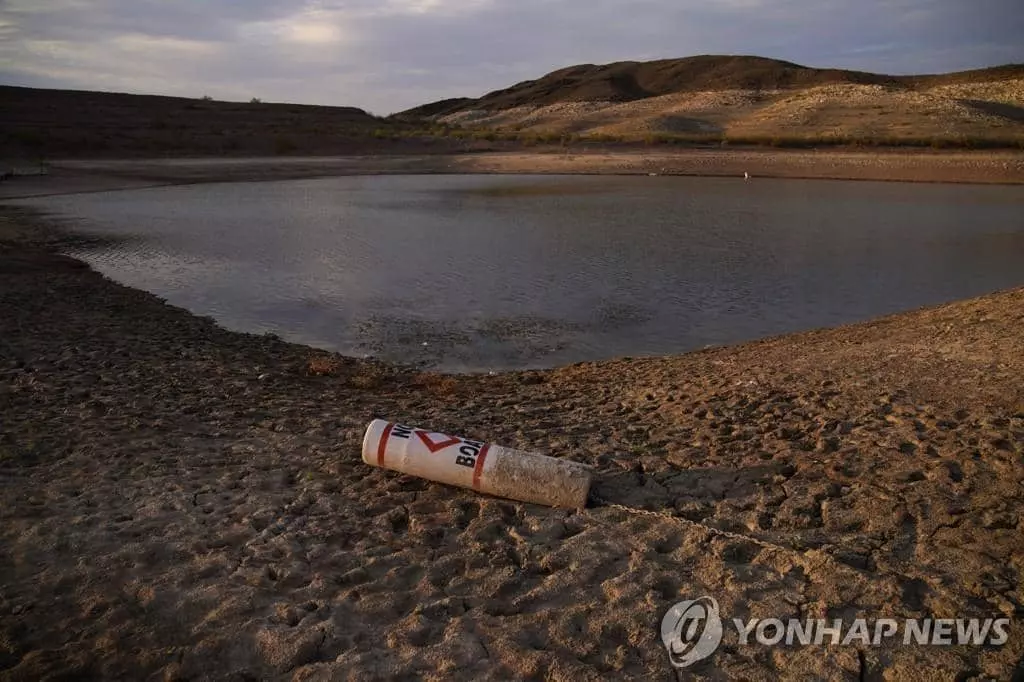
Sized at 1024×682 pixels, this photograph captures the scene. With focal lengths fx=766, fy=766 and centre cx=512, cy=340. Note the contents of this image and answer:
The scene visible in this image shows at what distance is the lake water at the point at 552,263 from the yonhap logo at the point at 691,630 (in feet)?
16.5

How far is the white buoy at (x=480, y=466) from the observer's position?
423 cm

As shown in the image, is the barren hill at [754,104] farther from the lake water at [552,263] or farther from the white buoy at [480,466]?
the white buoy at [480,466]

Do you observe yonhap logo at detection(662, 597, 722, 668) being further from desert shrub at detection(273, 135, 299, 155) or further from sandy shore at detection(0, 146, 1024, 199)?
desert shrub at detection(273, 135, 299, 155)

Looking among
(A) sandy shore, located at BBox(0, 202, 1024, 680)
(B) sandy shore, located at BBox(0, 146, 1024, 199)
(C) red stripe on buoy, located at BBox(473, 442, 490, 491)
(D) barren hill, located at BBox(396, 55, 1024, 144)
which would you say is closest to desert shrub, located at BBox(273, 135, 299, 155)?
(B) sandy shore, located at BBox(0, 146, 1024, 199)

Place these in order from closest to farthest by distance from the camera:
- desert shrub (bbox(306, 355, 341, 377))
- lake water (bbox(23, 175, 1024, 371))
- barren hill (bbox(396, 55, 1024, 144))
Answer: desert shrub (bbox(306, 355, 341, 377)) < lake water (bbox(23, 175, 1024, 371)) < barren hill (bbox(396, 55, 1024, 144))

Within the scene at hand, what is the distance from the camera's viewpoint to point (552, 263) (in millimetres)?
13781

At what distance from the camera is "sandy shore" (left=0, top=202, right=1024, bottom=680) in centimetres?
315

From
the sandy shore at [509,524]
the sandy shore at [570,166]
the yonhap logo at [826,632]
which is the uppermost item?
the sandy shore at [570,166]

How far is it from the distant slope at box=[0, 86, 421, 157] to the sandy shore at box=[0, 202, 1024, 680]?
3551 cm

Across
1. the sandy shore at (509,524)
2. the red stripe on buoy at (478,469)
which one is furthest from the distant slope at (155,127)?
the red stripe on buoy at (478,469)

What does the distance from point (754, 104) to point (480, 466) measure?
182 ft

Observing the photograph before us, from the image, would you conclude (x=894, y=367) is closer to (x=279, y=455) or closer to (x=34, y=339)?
(x=279, y=455)

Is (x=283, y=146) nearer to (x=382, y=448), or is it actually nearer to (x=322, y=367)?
(x=322, y=367)

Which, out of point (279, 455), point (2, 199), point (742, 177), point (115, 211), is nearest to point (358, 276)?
point (279, 455)
